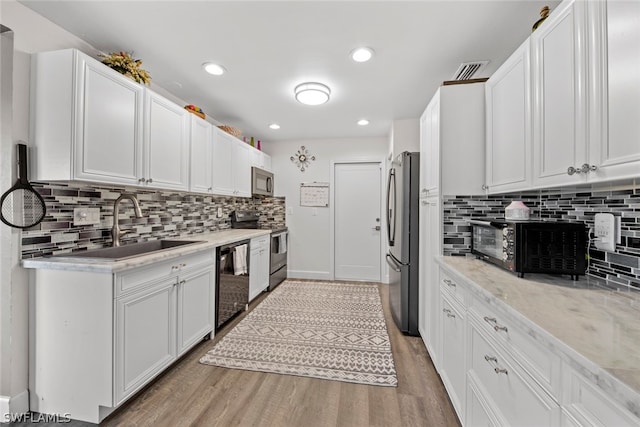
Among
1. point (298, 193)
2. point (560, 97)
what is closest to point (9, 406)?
point (560, 97)

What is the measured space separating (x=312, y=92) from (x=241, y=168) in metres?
1.56

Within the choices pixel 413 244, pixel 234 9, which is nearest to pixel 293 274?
pixel 413 244

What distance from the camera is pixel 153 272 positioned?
1754mm

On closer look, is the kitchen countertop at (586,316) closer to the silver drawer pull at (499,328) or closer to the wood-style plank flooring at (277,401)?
the silver drawer pull at (499,328)

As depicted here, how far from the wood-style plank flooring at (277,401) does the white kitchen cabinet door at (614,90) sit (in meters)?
1.53

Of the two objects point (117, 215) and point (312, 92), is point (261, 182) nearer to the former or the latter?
point (312, 92)

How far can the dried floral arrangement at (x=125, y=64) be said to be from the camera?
183 cm

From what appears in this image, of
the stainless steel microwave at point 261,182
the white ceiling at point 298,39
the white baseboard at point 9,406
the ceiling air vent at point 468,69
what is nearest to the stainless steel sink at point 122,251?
the white baseboard at point 9,406

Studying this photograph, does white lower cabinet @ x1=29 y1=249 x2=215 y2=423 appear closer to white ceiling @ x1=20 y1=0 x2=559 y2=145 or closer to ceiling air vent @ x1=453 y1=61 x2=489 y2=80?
white ceiling @ x1=20 y1=0 x2=559 y2=145

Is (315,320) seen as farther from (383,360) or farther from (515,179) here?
(515,179)

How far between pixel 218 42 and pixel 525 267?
2391mm

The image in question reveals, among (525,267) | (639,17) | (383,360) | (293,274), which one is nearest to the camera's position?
(639,17)

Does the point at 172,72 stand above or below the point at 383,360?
above

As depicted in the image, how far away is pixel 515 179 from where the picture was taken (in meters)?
1.52
